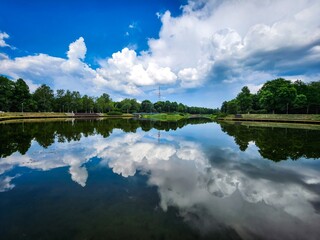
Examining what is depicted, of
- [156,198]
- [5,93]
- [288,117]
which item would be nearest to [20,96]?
[5,93]

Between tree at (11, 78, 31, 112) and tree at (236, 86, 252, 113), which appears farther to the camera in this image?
tree at (236, 86, 252, 113)

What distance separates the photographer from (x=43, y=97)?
7769 centimetres

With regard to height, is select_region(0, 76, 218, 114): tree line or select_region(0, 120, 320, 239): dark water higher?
select_region(0, 76, 218, 114): tree line

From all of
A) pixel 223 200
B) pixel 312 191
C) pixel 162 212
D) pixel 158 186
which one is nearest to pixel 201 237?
pixel 162 212

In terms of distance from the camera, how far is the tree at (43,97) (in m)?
76.1

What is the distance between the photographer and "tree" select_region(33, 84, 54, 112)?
2996 inches

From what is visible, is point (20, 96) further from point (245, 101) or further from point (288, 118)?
point (288, 118)

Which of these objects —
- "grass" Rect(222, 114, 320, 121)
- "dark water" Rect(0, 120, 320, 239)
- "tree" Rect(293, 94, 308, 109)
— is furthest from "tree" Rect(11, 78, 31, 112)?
"tree" Rect(293, 94, 308, 109)

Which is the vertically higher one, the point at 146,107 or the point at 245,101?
the point at 245,101

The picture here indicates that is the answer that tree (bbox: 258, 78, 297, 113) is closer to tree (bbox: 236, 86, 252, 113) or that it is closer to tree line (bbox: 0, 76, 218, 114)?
tree (bbox: 236, 86, 252, 113)

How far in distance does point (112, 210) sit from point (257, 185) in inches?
215

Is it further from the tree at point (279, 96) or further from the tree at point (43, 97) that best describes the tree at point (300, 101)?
the tree at point (43, 97)

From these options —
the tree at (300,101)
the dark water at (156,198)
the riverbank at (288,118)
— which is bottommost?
the dark water at (156,198)

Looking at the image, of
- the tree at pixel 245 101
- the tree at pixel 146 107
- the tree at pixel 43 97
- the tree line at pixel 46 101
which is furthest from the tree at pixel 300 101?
the tree at pixel 146 107
